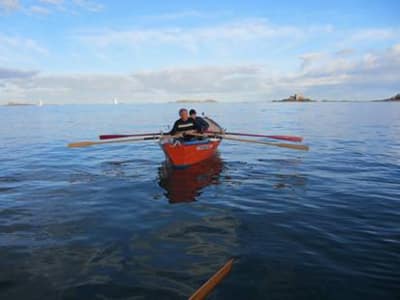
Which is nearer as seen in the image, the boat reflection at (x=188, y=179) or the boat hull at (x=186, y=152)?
the boat reflection at (x=188, y=179)

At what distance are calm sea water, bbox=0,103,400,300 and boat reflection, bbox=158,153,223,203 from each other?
0.14 ft

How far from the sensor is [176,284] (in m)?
5.20

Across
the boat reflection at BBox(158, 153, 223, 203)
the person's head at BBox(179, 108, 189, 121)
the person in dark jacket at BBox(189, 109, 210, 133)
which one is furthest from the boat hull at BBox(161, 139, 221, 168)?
the person's head at BBox(179, 108, 189, 121)

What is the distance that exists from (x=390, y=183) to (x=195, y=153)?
7423mm

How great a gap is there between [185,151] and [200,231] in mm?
5963

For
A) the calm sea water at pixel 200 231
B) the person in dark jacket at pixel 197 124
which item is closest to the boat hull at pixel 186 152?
the calm sea water at pixel 200 231

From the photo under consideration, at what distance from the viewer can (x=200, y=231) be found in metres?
7.32

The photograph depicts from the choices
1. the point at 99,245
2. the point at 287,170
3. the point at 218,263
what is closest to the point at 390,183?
the point at 287,170

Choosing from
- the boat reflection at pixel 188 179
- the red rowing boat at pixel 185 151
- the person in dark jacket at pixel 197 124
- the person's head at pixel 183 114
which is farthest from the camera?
the person in dark jacket at pixel 197 124

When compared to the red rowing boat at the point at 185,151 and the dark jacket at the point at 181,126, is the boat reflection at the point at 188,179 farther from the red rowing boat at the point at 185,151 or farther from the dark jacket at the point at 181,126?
the dark jacket at the point at 181,126

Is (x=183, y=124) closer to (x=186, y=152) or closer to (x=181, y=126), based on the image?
(x=181, y=126)

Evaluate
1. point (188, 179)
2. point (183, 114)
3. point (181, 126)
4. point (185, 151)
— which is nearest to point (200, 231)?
point (188, 179)

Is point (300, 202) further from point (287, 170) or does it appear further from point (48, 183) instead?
point (48, 183)

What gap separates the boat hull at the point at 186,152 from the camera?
12.7 metres
